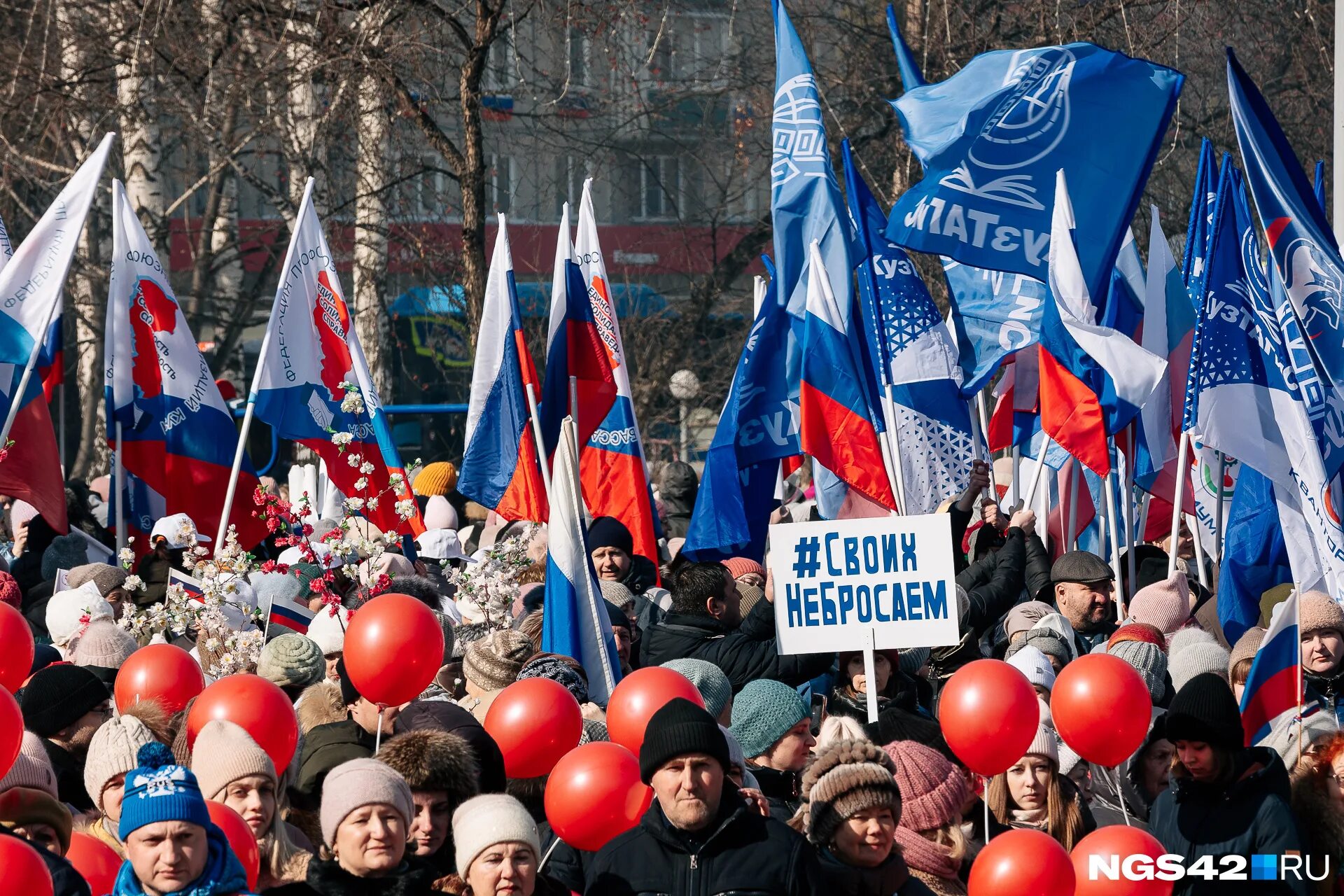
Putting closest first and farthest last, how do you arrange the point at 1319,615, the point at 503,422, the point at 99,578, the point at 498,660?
the point at 498,660 → the point at 1319,615 → the point at 99,578 → the point at 503,422

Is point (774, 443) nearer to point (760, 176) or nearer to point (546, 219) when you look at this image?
point (760, 176)

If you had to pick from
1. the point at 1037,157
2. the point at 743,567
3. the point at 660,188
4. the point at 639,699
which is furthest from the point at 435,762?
the point at 660,188

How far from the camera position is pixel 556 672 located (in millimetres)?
6281

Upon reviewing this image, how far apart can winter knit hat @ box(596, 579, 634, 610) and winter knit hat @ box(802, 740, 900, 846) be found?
3134 millimetres

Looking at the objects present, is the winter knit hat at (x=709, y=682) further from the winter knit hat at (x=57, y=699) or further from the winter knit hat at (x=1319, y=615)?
the winter knit hat at (x=1319, y=615)

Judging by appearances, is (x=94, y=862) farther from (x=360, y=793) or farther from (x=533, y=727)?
(x=533, y=727)

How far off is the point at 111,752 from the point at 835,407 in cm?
529

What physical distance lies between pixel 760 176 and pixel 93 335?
7366 mm

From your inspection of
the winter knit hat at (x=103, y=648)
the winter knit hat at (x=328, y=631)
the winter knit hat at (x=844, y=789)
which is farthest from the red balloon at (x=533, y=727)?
the winter knit hat at (x=103, y=648)

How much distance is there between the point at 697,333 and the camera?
19688mm

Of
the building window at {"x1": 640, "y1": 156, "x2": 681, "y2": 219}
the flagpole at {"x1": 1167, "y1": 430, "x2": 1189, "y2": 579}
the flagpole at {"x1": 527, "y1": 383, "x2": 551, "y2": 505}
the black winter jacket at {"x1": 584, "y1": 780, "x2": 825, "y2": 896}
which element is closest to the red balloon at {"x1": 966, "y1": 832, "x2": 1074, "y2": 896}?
the black winter jacket at {"x1": 584, "y1": 780, "x2": 825, "y2": 896}

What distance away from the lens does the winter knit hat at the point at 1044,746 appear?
5.75m

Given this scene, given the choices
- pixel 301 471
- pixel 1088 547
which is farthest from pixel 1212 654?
pixel 301 471

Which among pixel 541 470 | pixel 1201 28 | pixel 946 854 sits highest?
pixel 1201 28
